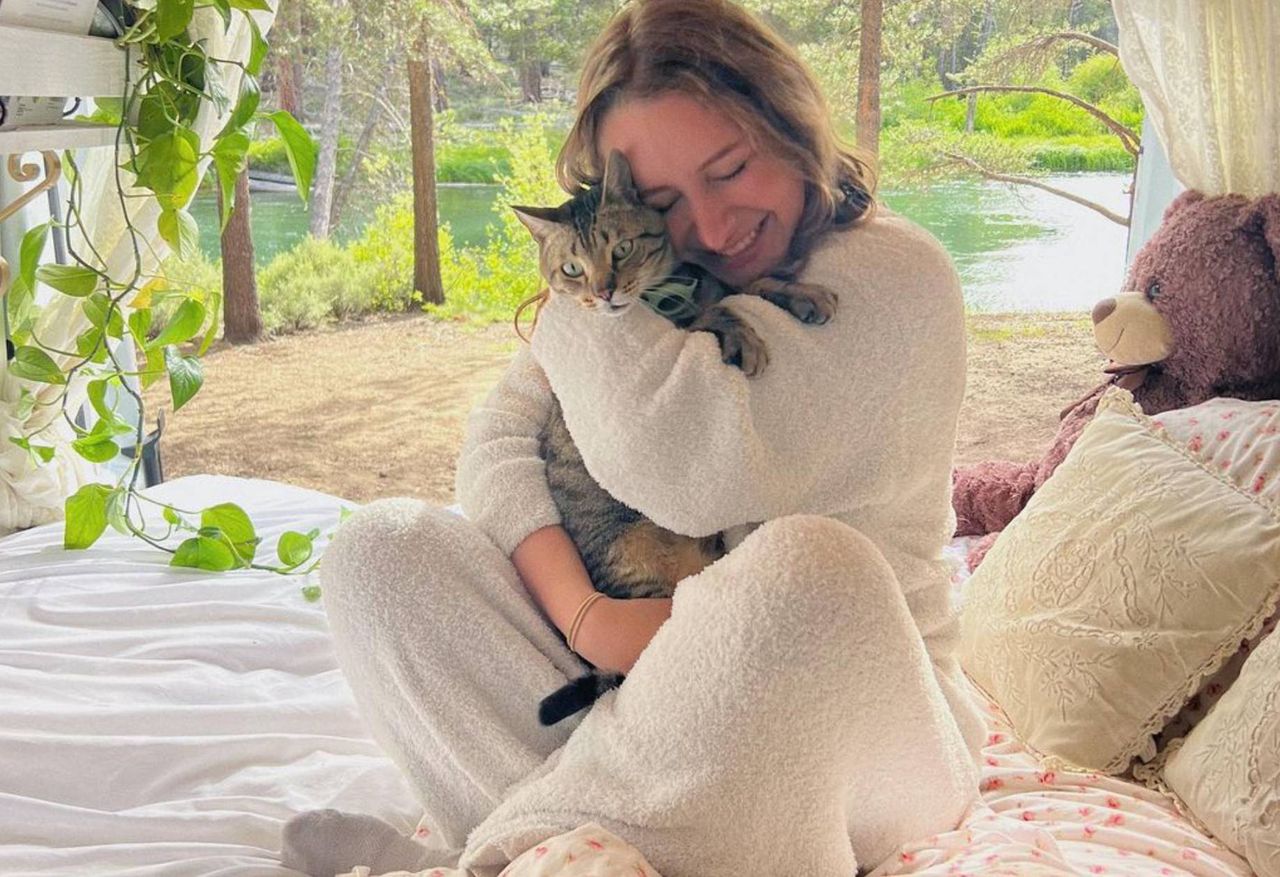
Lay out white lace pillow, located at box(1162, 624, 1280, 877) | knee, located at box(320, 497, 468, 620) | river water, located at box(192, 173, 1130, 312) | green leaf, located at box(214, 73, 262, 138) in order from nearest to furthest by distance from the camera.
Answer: white lace pillow, located at box(1162, 624, 1280, 877), knee, located at box(320, 497, 468, 620), green leaf, located at box(214, 73, 262, 138), river water, located at box(192, 173, 1130, 312)

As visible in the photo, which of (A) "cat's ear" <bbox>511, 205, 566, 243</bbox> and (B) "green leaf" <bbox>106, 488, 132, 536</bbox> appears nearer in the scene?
(A) "cat's ear" <bbox>511, 205, 566, 243</bbox>

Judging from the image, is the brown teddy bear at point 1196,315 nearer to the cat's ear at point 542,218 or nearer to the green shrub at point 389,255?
the cat's ear at point 542,218

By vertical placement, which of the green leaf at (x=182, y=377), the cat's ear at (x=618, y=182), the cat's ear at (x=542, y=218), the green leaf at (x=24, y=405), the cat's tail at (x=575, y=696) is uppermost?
the cat's ear at (x=618, y=182)

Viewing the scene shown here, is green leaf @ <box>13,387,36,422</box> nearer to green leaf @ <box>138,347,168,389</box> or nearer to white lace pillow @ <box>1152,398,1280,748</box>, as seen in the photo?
green leaf @ <box>138,347,168,389</box>

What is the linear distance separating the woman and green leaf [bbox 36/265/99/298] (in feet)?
2.80

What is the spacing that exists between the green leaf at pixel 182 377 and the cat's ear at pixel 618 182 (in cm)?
100

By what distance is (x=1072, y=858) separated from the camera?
1.20 metres

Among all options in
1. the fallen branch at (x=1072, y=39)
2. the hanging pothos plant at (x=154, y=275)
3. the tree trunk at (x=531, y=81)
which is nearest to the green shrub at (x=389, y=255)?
the tree trunk at (x=531, y=81)

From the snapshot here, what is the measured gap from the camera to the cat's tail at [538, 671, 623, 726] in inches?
48.6

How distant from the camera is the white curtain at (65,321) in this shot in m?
2.07

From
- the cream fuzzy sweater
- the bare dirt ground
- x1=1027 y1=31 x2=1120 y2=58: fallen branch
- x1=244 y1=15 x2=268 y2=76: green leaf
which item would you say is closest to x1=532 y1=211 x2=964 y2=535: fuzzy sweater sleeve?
the cream fuzzy sweater

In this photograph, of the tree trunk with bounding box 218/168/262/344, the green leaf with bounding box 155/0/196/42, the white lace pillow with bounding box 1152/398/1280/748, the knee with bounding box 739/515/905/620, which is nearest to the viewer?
the knee with bounding box 739/515/905/620

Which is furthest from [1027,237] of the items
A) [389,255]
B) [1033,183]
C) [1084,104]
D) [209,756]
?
[209,756]

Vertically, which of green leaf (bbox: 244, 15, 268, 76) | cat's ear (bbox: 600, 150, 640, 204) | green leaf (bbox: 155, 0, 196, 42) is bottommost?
Answer: cat's ear (bbox: 600, 150, 640, 204)
